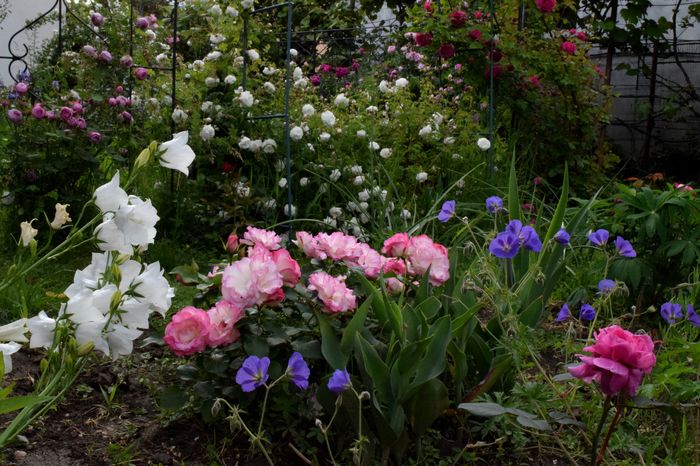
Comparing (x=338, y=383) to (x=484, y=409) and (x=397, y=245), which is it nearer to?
(x=484, y=409)

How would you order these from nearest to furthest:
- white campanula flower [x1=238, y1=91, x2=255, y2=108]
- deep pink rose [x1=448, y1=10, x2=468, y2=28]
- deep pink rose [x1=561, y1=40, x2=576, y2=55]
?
white campanula flower [x1=238, y1=91, x2=255, y2=108]
deep pink rose [x1=448, y1=10, x2=468, y2=28]
deep pink rose [x1=561, y1=40, x2=576, y2=55]

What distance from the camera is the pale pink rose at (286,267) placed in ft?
6.13

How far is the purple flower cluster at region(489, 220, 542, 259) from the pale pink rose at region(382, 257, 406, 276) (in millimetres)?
227

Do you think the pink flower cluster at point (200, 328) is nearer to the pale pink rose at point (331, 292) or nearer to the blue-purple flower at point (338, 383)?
the pale pink rose at point (331, 292)

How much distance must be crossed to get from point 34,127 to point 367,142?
165cm

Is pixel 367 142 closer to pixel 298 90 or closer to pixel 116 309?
pixel 298 90

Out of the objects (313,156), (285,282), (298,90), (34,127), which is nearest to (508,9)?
(298,90)

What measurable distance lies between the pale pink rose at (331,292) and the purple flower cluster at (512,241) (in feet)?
1.33

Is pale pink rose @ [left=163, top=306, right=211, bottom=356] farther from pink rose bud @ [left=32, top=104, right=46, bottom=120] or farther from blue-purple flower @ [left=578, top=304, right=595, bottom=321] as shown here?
pink rose bud @ [left=32, top=104, right=46, bottom=120]

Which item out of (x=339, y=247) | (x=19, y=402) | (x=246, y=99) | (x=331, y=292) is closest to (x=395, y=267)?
(x=339, y=247)

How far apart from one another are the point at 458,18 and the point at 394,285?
3.10 meters

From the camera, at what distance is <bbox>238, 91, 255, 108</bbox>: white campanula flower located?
375 cm

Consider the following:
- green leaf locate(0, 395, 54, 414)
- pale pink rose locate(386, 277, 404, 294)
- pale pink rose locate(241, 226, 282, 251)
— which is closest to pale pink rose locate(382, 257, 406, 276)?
pale pink rose locate(386, 277, 404, 294)

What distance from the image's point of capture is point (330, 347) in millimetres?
1777
